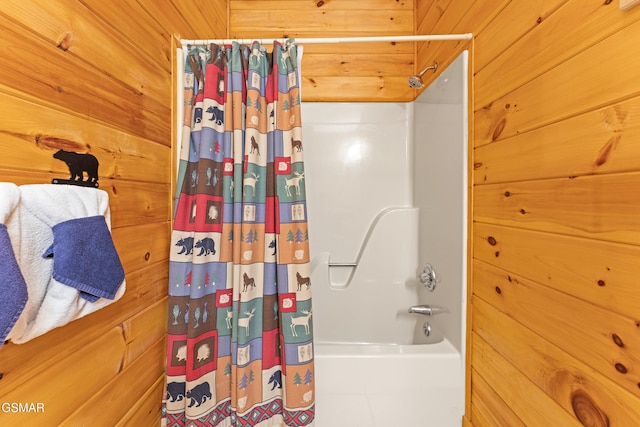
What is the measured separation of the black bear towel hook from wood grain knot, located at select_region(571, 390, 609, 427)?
4.20 feet

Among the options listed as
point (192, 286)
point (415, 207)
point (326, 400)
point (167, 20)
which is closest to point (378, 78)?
point (415, 207)

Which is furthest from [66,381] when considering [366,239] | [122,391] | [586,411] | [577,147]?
[366,239]

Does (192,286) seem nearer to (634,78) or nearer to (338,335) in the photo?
(338,335)

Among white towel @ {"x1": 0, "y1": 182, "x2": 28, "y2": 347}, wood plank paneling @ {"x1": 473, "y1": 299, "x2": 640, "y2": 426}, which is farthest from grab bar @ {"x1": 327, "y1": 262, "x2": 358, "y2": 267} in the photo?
white towel @ {"x1": 0, "y1": 182, "x2": 28, "y2": 347}

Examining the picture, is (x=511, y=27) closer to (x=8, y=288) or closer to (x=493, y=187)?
(x=493, y=187)

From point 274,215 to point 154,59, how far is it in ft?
2.30

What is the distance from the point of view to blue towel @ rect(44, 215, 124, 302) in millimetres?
589

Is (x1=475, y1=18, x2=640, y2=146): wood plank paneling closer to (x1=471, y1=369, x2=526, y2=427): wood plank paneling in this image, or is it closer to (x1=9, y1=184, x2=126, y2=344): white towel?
(x1=471, y1=369, x2=526, y2=427): wood plank paneling

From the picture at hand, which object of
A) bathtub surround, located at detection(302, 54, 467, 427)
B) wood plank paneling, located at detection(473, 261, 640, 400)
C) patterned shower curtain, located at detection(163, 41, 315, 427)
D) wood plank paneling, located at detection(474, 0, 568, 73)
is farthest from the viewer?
bathtub surround, located at detection(302, 54, 467, 427)

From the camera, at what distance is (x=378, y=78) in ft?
6.48

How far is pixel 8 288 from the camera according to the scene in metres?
0.48

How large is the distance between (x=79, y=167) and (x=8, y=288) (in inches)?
13.7

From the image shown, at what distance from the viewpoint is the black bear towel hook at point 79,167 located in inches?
27.2

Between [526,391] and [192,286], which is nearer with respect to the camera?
[526,391]
